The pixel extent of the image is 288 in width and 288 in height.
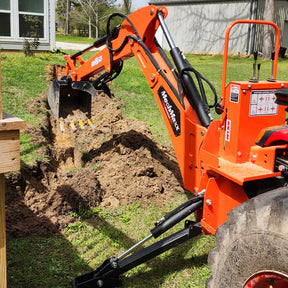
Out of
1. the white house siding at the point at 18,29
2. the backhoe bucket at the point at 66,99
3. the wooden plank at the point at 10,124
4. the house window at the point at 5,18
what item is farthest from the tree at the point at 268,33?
the wooden plank at the point at 10,124

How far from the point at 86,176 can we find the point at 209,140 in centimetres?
230

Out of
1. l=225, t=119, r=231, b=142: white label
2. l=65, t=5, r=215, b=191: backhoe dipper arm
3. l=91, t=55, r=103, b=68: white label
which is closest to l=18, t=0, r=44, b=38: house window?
l=91, t=55, r=103, b=68: white label

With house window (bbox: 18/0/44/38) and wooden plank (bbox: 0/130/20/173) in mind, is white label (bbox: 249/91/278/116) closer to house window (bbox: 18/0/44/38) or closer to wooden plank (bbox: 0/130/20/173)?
wooden plank (bbox: 0/130/20/173)

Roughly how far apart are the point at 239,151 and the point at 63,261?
6.87 ft

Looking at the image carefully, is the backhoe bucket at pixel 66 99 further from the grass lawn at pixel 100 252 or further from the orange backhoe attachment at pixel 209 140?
the orange backhoe attachment at pixel 209 140

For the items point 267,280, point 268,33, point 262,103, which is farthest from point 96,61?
point 268,33

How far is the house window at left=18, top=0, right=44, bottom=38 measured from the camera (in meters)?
13.0

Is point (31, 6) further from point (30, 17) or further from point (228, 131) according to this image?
point (228, 131)

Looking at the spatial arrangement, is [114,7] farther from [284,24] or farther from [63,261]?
[63,261]

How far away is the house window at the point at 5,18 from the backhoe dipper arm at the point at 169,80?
940 centimetres

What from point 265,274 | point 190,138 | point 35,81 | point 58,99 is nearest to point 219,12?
point 35,81

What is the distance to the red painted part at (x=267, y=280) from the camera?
215 cm

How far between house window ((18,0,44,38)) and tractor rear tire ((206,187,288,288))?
12.1m

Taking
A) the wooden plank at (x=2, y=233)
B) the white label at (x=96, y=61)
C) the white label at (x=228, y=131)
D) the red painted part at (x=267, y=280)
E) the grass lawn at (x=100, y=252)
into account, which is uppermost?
the white label at (x=96, y=61)
